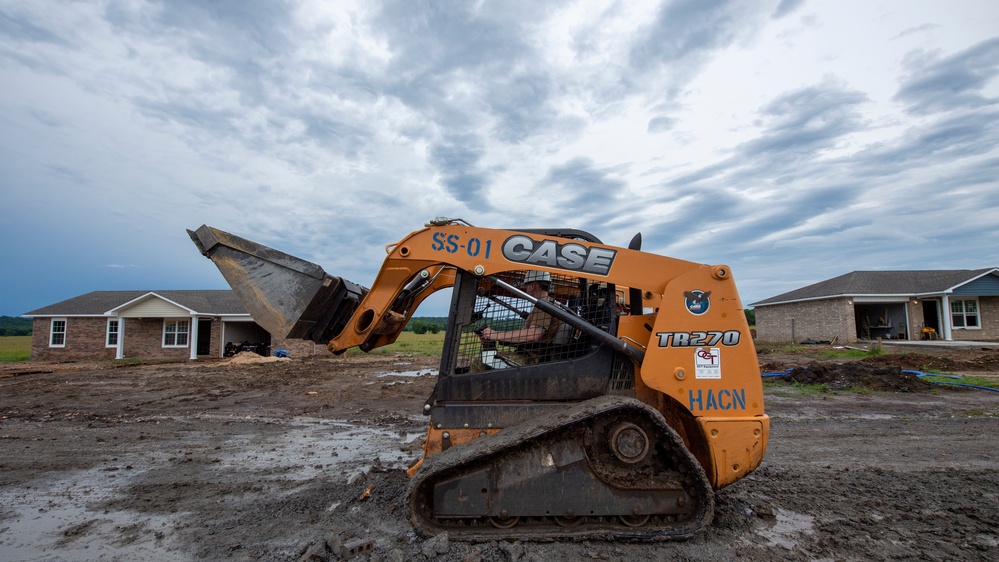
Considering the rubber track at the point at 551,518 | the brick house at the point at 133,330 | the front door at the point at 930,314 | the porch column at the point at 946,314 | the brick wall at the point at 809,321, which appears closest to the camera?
the rubber track at the point at 551,518

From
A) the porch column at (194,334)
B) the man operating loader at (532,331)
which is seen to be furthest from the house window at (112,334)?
the man operating loader at (532,331)

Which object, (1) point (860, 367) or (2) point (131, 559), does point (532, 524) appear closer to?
(2) point (131, 559)

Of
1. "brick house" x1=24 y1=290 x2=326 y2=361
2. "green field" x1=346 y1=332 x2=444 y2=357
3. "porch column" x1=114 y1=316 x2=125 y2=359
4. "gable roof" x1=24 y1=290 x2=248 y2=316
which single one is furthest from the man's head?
"porch column" x1=114 y1=316 x2=125 y2=359

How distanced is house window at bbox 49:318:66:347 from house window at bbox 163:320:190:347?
5.27 meters

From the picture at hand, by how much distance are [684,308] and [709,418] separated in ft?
2.59

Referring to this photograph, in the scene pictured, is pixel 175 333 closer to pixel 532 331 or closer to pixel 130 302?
pixel 130 302

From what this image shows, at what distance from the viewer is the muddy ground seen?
3514 mm

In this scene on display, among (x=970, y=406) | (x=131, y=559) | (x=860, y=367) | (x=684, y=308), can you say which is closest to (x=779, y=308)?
(x=860, y=367)

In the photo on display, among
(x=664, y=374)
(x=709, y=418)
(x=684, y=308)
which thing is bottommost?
(x=709, y=418)

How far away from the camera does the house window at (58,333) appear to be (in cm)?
2785

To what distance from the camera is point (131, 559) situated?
345 centimetres

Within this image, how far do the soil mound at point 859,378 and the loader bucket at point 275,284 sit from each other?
38.9 feet

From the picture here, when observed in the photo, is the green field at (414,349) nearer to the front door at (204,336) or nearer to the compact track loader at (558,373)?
the front door at (204,336)

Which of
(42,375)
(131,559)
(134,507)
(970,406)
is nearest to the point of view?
(131,559)
